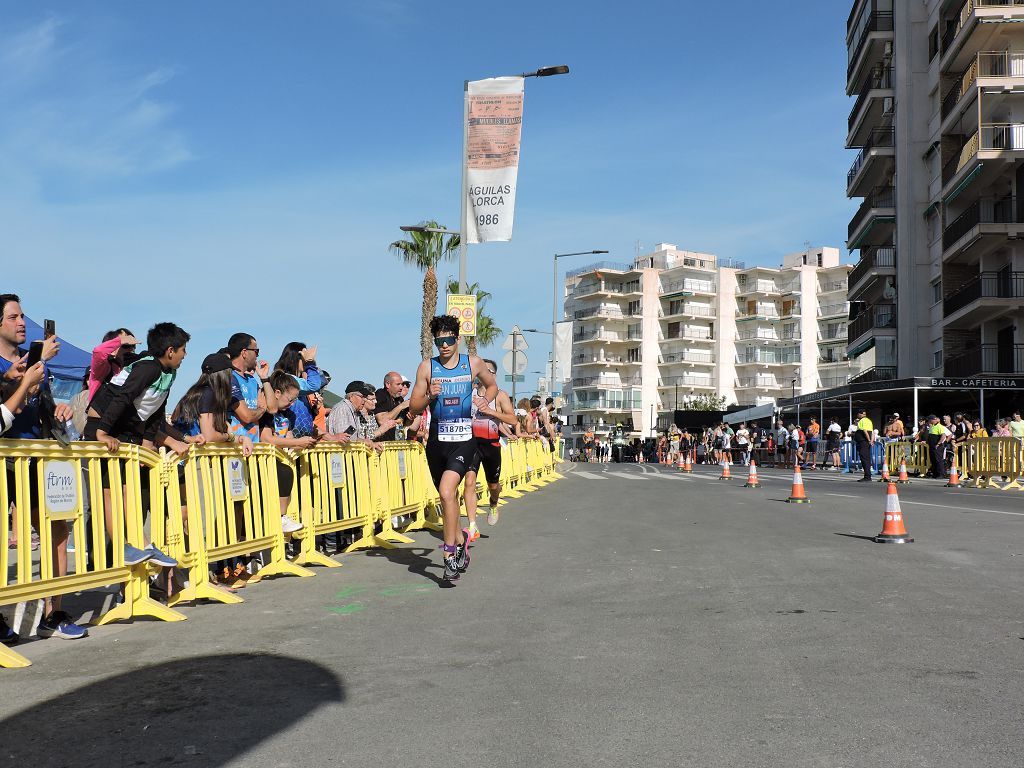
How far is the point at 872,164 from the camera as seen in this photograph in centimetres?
5331

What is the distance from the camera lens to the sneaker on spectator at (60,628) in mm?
5859

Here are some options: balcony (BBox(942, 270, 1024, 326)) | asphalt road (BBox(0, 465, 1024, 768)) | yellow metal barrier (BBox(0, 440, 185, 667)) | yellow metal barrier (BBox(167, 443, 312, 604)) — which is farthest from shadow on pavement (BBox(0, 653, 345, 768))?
balcony (BBox(942, 270, 1024, 326))

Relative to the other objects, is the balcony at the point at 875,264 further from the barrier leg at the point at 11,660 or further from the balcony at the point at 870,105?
the barrier leg at the point at 11,660

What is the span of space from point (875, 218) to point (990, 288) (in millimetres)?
11318

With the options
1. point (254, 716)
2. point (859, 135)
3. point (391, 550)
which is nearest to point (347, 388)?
point (391, 550)

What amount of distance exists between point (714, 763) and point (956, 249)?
4494cm

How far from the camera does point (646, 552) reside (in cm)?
964

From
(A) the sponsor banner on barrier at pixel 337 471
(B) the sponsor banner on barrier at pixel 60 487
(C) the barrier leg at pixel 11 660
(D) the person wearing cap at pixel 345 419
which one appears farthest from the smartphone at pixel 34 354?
(D) the person wearing cap at pixel 345 419

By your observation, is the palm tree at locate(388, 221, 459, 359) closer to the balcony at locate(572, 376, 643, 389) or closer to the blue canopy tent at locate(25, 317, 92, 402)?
the blue canopy tent at locate(25, 317, 92, 402)

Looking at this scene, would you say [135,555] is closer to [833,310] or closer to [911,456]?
[911,456]

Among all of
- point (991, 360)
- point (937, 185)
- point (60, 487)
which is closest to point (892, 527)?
Answer: point (60, 487)

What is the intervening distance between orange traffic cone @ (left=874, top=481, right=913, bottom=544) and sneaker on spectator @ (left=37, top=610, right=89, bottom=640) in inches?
307

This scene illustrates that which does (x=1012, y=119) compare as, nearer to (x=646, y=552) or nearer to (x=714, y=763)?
(x=646, y=552)

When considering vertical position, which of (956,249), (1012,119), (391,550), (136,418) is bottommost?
(391,550)
